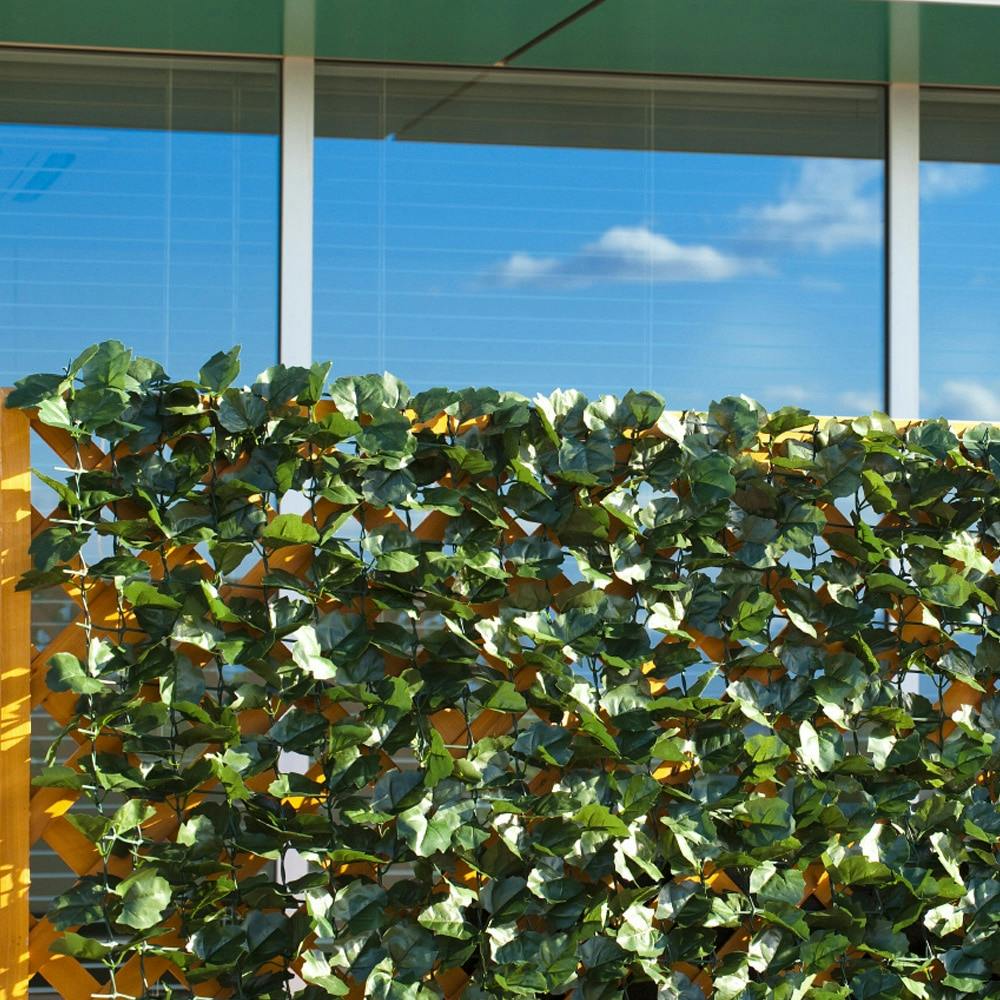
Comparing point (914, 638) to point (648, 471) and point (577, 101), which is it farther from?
point (577, 101)

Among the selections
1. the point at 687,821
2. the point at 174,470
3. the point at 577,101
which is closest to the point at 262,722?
the point at 174,470

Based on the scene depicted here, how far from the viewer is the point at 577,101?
4.04 m

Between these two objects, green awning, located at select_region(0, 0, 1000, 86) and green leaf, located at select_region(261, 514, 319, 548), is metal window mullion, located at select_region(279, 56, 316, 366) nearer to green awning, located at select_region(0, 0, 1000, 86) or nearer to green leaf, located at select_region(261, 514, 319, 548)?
green awning, located at select_region(0, 0, 1000, 86)

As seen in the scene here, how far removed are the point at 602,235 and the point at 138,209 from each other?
1.22 metres

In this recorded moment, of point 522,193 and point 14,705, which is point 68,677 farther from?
point 522,193

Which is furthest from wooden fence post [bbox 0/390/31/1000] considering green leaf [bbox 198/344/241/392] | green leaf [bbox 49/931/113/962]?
green leaf [bbox 198/344/241/392]

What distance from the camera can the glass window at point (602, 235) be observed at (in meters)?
3.89

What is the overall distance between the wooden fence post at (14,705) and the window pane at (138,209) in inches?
38.8

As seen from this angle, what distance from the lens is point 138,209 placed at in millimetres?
3789

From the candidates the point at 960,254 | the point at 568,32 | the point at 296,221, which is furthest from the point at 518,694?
the point at 960,254

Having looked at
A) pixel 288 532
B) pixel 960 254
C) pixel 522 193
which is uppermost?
pixel 522 193

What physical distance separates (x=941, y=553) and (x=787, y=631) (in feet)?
1.24

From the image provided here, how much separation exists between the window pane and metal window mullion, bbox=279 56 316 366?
4 cm

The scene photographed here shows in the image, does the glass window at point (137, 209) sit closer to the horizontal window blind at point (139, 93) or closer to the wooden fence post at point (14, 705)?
the horizontal window blind at point (139, 93)
